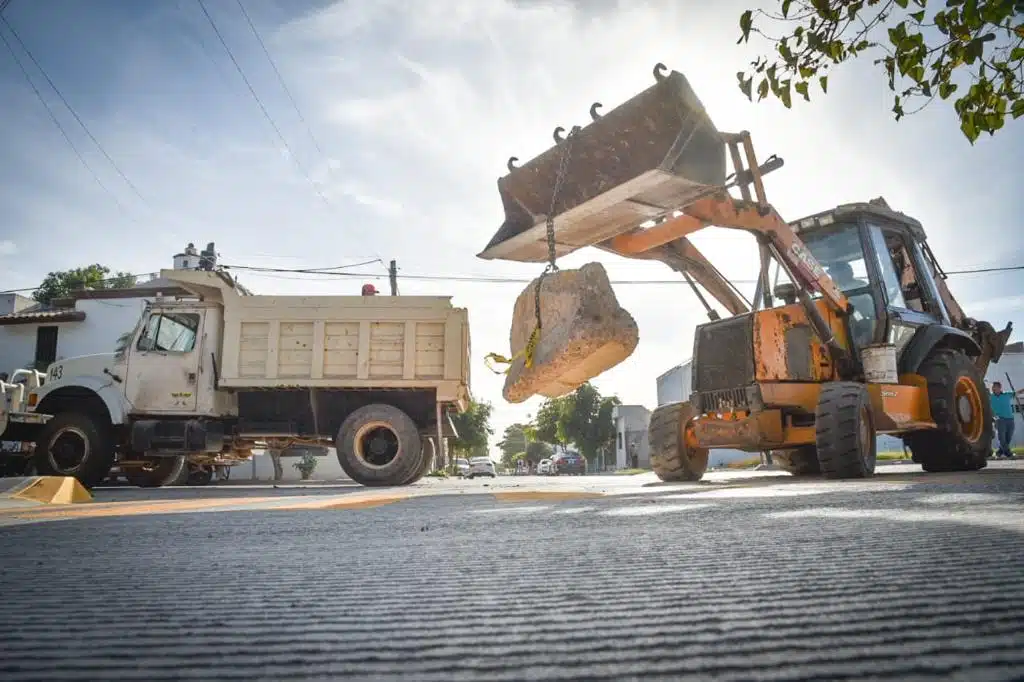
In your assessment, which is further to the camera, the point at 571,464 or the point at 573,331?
the point at 571,464

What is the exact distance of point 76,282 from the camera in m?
38.7

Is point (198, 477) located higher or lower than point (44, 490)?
lower

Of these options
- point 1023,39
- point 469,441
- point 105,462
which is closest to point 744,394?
point 1023,39

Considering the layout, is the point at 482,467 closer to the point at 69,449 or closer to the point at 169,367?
the point at 169,367

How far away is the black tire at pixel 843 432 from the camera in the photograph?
6.23 meters

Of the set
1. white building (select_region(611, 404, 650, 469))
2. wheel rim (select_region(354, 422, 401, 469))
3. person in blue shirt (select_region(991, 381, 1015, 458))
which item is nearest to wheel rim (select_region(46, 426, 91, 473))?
wheel rim (select_region(354, 422, 401, 469))

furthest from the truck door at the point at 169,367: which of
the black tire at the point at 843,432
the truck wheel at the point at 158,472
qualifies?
the black tire at the point at 843,432

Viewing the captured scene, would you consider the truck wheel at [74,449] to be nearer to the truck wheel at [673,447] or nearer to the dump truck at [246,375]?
the dump truck at [246,375]

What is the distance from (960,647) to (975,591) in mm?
375

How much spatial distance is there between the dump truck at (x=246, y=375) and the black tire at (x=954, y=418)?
19.3 feet

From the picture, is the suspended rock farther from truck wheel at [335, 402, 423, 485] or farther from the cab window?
the cab window

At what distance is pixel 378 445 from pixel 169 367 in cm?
333

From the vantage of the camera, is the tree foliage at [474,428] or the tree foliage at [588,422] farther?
the tree foliage at [588,422]

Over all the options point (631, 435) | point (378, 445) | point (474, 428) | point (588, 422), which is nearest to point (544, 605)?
point (378, 445)
